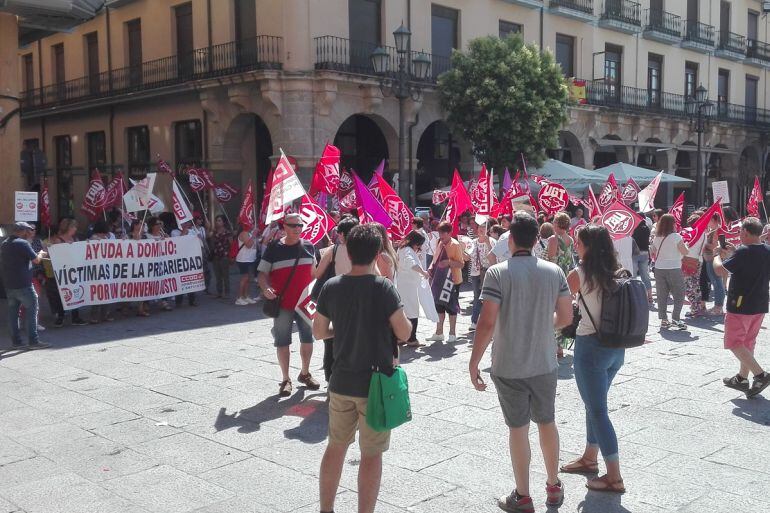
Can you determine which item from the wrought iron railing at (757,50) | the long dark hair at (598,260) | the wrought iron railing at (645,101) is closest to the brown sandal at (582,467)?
the long dark hair at (598,260)

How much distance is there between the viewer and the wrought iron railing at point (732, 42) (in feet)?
115

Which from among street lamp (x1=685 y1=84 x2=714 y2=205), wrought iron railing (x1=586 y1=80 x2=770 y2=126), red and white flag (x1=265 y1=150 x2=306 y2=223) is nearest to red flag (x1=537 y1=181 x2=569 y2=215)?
red and white flag (x1=265 y1=150 x2=306 y2=223)

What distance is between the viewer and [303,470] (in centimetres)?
534

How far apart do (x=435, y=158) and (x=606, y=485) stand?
20607 millimetres

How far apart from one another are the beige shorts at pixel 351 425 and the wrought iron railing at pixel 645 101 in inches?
997

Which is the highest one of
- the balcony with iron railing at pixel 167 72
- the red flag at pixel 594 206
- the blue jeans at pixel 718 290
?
the balcony with iron railing at pixel 167 72

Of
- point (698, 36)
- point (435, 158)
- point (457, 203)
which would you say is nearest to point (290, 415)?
point (457, 203)

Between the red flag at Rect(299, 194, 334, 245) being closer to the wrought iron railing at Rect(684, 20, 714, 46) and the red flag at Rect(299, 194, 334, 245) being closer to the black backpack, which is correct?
the black backpack

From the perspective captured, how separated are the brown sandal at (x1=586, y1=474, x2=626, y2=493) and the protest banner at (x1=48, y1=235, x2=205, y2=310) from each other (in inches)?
350

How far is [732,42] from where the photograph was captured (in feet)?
117

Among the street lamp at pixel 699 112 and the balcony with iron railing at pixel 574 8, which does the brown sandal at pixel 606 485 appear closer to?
the street lamp at pixel 699 112

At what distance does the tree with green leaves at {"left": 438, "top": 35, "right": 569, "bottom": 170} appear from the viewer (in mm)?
21219

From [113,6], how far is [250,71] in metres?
8.36

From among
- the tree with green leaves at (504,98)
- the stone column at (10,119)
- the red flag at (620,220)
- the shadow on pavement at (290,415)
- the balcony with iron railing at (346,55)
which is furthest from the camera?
the tree with green leaves at (504,98)
